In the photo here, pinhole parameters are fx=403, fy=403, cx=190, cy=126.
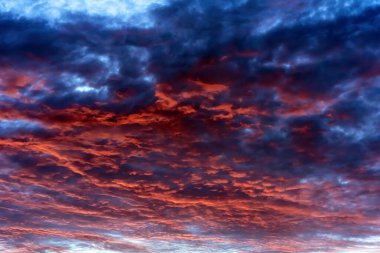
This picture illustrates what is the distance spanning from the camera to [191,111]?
10.5 m

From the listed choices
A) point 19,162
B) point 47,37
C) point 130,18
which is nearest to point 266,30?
point 130,18

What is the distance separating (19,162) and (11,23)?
6446 millimetres

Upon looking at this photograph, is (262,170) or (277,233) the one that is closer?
(262,170)

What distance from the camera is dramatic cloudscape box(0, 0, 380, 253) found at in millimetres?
8164

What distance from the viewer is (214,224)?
65.0ft

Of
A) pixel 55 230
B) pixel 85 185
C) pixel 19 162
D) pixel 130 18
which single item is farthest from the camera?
pixel 55 230

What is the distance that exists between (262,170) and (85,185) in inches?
264

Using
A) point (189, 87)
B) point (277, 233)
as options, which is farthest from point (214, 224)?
point (189, 87)

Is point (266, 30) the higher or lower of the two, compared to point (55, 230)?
higher

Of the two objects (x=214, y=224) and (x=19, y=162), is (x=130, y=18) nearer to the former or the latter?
(x=19, y=162)

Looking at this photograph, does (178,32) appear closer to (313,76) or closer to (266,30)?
(266,30)

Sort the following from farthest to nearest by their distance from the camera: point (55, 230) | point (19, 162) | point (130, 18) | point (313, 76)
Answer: point (55, 230) → point (19, 162) → point (313, 76) → point (130, 18)

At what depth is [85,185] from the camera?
15.4 metres

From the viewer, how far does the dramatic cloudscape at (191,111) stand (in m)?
8.16
